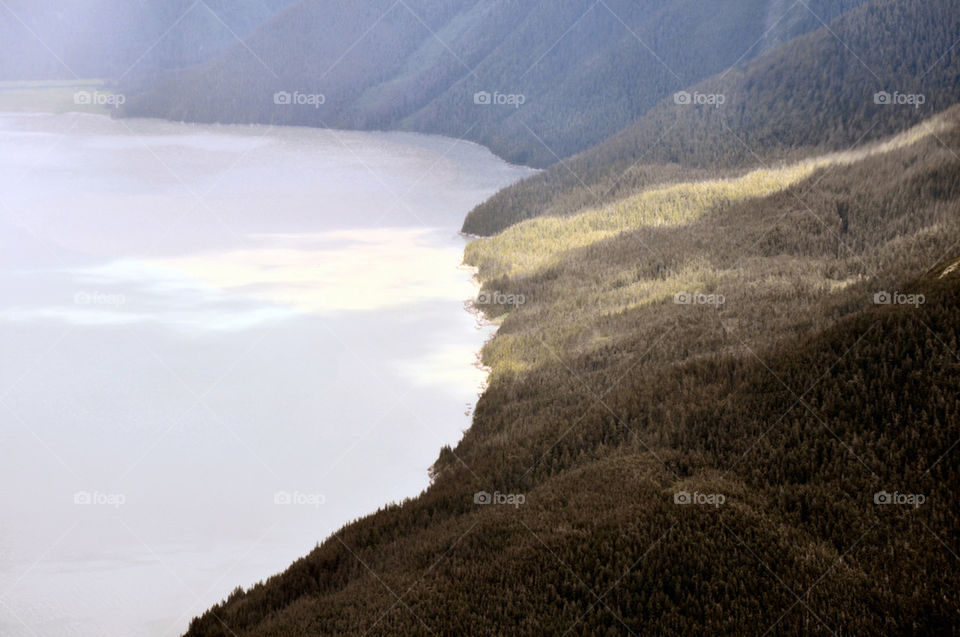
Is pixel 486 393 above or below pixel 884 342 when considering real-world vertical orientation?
above

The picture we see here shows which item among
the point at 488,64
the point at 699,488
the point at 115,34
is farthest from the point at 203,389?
the point at 115,34

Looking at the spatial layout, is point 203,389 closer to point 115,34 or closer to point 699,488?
point 699,488

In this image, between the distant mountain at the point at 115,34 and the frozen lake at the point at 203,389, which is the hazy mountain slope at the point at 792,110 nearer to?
the frozen lake at the point at 203,389

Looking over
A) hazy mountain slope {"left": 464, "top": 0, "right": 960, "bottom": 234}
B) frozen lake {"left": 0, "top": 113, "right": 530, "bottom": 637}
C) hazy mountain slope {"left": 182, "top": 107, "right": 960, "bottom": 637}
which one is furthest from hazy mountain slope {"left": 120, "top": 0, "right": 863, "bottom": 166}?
hazy mountain slope {"left": 182, "top": 107, "right": 960, "bottom": 637}

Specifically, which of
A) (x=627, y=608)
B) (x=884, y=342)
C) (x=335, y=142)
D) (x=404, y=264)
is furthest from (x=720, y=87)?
(x=335, y=142)

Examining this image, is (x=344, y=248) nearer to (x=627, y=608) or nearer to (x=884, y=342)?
(x=884, y=342)

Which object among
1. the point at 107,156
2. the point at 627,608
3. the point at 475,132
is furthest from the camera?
the point at 475,132
